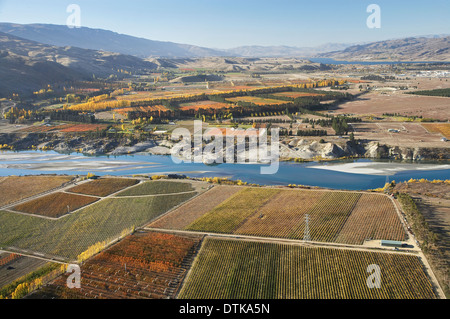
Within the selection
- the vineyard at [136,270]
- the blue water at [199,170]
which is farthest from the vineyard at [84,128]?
the vineyard at [136,270]

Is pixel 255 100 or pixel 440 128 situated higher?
pixel 255 100

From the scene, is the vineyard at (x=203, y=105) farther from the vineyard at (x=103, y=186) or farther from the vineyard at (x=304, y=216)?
the vineyard at (x=304, y=216)

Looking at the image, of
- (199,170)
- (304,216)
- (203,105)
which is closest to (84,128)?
(203,105)

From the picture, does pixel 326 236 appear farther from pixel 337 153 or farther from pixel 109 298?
pixel 337 153

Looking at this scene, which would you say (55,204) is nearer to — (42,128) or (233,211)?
(233,211)

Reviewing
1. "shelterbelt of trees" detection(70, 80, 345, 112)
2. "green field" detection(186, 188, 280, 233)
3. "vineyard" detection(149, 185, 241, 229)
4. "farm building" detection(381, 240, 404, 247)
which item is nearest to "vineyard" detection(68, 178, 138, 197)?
"vineyard" detection(149, 185, 241, 229)
